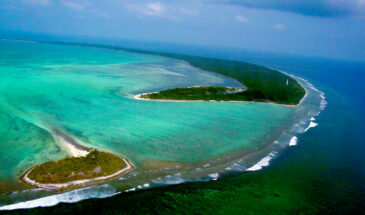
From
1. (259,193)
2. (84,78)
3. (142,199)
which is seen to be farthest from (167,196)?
(84,78)

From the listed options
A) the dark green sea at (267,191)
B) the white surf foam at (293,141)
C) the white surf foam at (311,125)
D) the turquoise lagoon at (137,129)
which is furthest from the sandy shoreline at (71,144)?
the white surf foam at (311,125)

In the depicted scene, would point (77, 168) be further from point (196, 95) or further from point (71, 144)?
point (196, 95)

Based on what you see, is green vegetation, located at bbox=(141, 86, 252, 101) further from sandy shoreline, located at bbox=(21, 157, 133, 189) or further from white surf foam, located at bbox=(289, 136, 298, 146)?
sandy shoreline, located at bbox=(21, 157, 133, 189)

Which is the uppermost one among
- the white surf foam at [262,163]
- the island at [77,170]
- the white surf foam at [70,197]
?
the island at [77,170]

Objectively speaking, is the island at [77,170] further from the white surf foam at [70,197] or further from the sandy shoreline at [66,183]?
the white surf foam at [70,197]

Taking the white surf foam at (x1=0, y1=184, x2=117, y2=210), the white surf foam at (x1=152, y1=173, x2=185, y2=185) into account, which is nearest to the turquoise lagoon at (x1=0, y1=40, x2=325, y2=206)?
the white surf foam at (x1=152, y1=173, x2=185, y2=185)

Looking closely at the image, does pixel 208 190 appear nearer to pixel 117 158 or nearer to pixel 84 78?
pixel 117 158

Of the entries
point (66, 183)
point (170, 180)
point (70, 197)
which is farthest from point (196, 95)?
point (70, 197)
